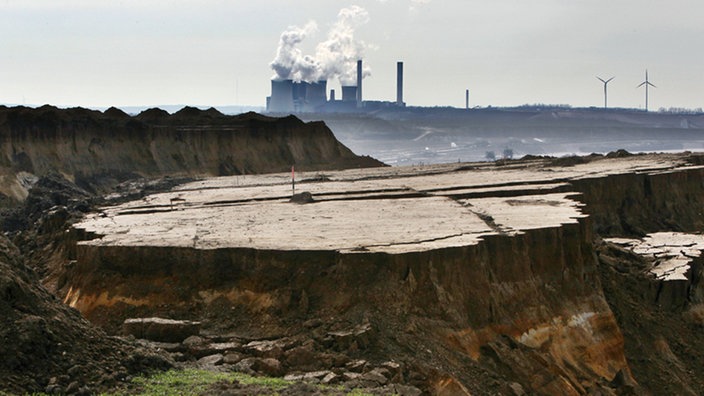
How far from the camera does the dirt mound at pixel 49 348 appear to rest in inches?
434

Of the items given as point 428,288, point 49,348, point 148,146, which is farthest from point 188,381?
point 148,146

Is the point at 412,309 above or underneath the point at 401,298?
underneath

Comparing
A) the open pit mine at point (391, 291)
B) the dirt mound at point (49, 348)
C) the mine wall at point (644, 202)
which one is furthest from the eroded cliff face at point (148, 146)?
the dirt mound at point (49, 348)

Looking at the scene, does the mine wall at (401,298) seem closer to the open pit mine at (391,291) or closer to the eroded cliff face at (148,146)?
the open pit mine at (391,291)

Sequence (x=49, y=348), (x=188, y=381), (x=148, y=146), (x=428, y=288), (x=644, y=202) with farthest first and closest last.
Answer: (x=148, y=146) → (x=644, y=202) → (x=428, y=288) → (x=188, y=381) → (x=49, y=348)

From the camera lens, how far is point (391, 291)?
1611 centimetres

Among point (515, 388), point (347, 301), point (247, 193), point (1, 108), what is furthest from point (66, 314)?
point (1, 108)

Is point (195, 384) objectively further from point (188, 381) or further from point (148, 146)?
point (148, 146)

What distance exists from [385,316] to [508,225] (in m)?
6.08

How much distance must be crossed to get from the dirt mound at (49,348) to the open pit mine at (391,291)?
238 mm

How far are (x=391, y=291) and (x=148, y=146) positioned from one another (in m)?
38.0

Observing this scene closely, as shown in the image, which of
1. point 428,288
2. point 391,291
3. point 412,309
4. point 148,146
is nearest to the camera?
point 412,309

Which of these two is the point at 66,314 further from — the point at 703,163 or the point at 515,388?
the point at 703,163

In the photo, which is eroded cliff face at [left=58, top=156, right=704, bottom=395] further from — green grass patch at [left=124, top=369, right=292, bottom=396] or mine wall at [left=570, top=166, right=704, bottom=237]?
mine wall at [left=570, top=166, right=704, bottom=237]
